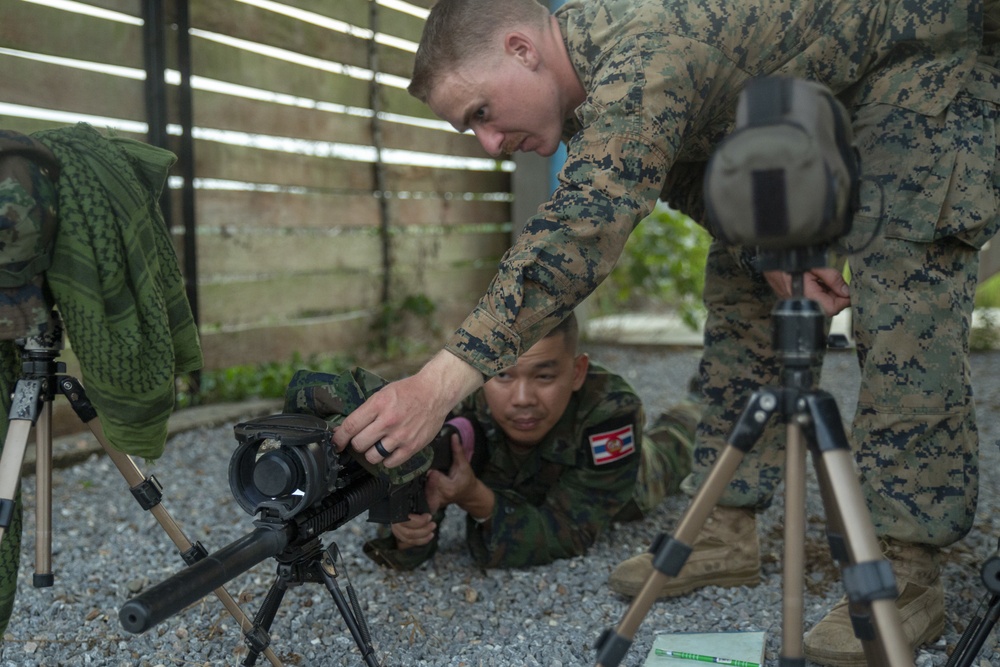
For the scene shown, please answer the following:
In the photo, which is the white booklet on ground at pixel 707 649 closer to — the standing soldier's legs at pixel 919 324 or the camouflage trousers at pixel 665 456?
the standing soldier's legs at pixel 919 324

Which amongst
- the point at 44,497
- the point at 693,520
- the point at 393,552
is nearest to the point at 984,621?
the point at 693,520

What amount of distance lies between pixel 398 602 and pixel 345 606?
2.40ft

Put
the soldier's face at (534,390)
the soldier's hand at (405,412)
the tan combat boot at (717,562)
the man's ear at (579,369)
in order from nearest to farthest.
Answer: the soldier's hand at (405,412) < the tan combat boot at (717,562) < the soldier's face at (534,390) < the man's ear at (579,369)

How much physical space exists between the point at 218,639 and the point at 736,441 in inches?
62.8

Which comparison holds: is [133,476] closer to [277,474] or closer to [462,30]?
[277,474]

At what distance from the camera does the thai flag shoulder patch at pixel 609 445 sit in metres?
3.10

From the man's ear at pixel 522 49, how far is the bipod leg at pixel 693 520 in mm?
1235

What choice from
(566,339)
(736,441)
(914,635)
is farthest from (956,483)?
(566,339)

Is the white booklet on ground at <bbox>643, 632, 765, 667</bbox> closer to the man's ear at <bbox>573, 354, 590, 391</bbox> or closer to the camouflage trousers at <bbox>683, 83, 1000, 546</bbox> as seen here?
the camouflage trousers at <bbox>683, 83, 1000, 546</bbox>

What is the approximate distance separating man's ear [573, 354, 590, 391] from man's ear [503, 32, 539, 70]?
1156 mm

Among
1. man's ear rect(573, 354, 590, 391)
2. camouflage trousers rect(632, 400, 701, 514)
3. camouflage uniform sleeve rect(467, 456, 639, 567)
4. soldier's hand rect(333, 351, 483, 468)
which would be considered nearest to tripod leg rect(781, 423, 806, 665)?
soldier's hand rect(333, 351, 483, 468)

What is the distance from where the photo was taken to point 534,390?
9.99 feet

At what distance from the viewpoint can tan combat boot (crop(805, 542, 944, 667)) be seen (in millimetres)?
2209

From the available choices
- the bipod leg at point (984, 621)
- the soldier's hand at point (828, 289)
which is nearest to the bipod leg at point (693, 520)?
the bipod leg at point (984, 621)
